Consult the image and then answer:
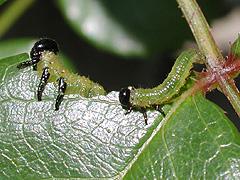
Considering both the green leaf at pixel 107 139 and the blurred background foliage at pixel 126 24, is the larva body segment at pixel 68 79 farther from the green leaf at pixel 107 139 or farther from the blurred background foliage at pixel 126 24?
the blurred background foliage at pixel 126 24

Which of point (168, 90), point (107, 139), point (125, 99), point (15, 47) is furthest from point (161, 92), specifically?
point (15, 47)

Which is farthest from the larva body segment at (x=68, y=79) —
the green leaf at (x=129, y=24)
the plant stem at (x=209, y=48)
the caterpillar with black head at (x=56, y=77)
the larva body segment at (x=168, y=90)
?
the green leaf at (x=129, y=24)

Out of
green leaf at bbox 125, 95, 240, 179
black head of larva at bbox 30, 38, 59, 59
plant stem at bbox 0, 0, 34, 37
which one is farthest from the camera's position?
plant stem at bbox 0, 0, 34, 37

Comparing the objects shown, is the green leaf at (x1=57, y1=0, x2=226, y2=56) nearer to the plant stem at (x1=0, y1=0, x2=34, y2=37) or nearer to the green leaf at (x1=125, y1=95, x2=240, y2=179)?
the plant stem at (x1=0, y1=0, x2=34, y2=37)

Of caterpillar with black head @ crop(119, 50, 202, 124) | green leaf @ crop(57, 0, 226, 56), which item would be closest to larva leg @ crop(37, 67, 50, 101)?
caterpillar with black head @ crop(119, 50, 202, 124)

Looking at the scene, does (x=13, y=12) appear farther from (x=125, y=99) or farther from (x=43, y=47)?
(x=125, y=99)

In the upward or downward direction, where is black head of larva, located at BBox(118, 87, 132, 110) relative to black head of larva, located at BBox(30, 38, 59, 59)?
downward

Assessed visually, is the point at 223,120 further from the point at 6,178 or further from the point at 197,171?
the point at 6,178
